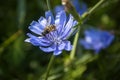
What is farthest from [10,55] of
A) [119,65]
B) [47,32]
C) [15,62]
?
[47,32]

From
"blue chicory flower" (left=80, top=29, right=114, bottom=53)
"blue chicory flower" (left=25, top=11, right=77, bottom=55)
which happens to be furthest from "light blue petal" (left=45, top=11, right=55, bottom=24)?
"blue chicory flower" (left=80, top=29, right=114, bottom=53)

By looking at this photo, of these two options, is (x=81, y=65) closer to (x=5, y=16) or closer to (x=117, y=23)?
(x=117, y=23)

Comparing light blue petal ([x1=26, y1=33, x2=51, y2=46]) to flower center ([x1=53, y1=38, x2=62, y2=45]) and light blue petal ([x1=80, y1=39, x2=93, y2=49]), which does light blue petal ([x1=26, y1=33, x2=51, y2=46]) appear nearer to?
flower center ([x1=53, y1=38, x2=62, y2=45])

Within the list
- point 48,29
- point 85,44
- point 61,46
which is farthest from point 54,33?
point 85,44

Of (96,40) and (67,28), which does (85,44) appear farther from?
(67,28)

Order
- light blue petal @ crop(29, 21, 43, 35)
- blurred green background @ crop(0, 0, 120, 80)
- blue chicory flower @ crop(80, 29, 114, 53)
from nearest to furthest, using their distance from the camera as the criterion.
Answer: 1. light blue petal @ crop(29, 21, 43, 35)
2. blurred green background @ crop(0, 0, 120, 80)
3. blue chicory flower @ crop(80, 29, 114, 53)

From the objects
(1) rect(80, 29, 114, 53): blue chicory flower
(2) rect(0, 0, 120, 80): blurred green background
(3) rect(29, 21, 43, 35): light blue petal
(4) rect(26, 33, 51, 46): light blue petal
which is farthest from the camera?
(1) rect(80, 29, 114, 53): blue chicory flower

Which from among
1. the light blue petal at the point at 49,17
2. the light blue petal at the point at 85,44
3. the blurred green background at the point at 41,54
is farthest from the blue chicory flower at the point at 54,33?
the light blue petal at the point at 85,44
